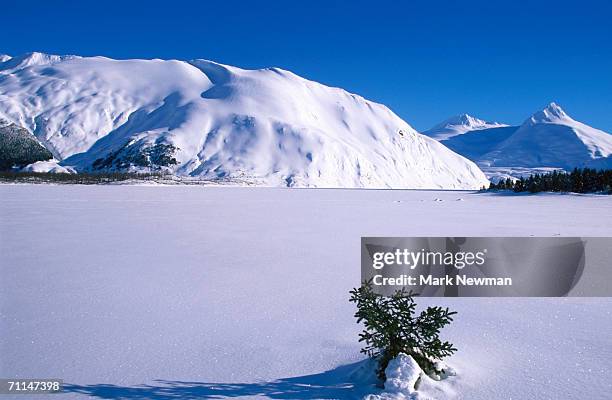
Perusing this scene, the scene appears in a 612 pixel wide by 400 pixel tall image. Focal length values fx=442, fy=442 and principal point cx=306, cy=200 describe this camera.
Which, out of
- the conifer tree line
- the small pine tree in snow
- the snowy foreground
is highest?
the conifer tree line

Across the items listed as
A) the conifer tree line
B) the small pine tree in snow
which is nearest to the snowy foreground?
the small pine tree in snow

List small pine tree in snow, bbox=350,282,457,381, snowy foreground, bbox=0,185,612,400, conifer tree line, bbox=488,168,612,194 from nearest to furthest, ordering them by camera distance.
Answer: small pine tree in snow, bbox=350,282,457,381 → snowy foreground, bbox=0,185,612,400 → conifer tree line, bbox=488,168,612,194

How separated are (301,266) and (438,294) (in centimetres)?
435

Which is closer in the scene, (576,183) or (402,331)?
(402,331)

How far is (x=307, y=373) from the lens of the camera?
5809mm

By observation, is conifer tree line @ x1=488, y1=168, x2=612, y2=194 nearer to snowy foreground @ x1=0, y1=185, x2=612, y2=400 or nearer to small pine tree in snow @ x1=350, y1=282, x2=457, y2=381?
snowy foreground @ x1=0, y1=185, x2=612, y2=400

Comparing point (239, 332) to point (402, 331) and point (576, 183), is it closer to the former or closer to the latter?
point (402, 331)

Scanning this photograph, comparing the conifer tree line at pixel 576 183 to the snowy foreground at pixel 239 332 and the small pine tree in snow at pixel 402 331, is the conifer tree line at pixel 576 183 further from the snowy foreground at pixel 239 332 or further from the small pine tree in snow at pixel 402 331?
the small pine tree in snow at pixel 402 331

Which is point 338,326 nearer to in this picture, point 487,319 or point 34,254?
point 487,319

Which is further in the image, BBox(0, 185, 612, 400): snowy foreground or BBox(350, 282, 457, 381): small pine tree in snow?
BBox(0, 185, 612, 400): snowy foreground

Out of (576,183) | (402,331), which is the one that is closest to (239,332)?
(402,331)

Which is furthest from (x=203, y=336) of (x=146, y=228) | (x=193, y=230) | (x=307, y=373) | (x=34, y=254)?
(x=146, y=228)

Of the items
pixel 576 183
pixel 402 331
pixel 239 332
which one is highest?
pixel 576 183

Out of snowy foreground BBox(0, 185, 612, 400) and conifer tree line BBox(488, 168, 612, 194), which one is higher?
conifer tree line BBox(488, 168, 612, 194)
